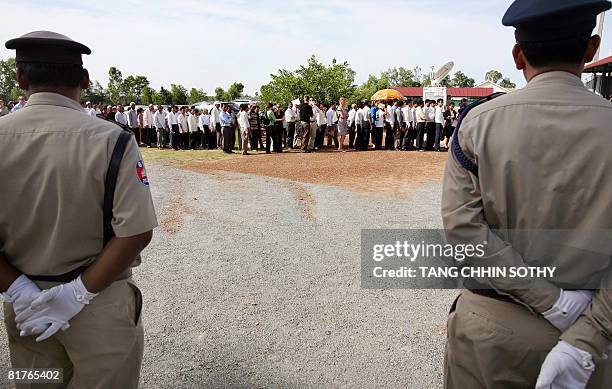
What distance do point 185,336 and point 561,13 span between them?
318cm

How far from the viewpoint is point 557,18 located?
1578 millimetres

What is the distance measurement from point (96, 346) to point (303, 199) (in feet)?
22.1

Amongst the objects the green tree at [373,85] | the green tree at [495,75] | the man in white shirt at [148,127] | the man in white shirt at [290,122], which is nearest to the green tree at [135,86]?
the green tree at [373,85]

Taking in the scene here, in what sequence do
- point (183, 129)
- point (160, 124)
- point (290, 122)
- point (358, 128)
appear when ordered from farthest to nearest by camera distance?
point (160, 124) < point (183, 129) < point (358, 128) < point (290, 122)

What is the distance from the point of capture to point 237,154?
16328 millimetres

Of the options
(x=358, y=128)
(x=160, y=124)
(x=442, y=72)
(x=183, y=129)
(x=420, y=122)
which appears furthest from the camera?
(x=442, y=72)

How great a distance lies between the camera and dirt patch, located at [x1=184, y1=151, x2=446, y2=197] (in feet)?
33.9

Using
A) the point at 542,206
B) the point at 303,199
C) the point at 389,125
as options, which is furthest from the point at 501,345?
the point at 389,125

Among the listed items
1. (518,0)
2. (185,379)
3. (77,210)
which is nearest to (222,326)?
(185,379)

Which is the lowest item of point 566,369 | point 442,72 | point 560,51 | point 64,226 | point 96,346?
point 96,346

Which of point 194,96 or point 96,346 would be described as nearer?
point 96,346

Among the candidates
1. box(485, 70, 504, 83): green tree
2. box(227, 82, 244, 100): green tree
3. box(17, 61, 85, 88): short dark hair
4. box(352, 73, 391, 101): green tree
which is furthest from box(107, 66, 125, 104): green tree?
box(485, 70, 504, 83): green tree

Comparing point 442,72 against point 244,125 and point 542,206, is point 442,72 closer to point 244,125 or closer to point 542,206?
point 244,125

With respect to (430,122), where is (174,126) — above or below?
below
